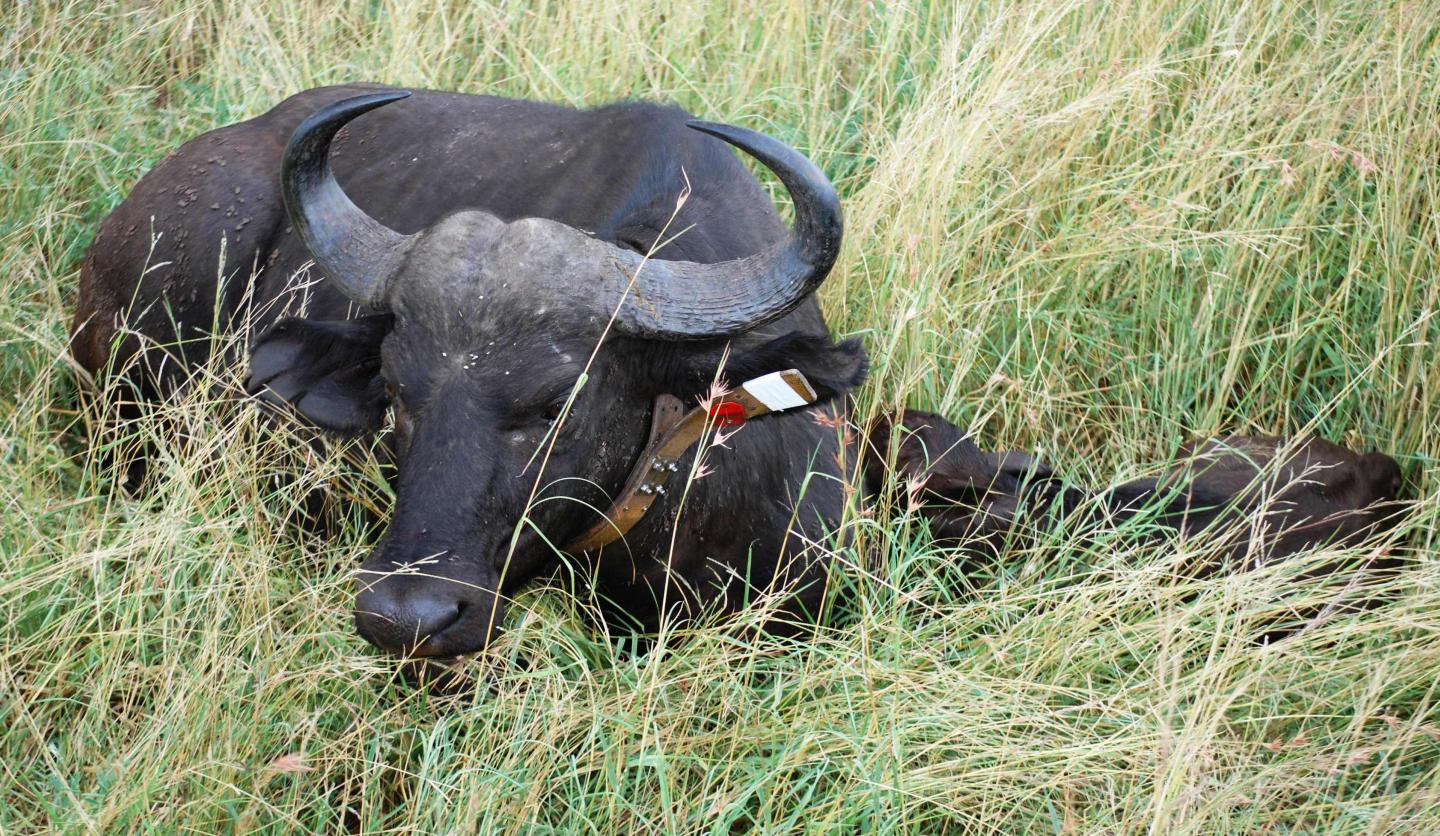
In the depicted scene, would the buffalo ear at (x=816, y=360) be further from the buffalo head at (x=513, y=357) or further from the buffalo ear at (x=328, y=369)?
the buffalo ear at (x=328, y=369)

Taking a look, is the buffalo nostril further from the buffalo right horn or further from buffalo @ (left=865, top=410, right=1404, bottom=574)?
buffalo @ (left=865, top=410, right=1404, bottom=574)

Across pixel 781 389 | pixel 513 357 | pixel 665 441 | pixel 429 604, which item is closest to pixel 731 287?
pixel 781 389

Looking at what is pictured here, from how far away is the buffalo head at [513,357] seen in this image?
11.2 ft

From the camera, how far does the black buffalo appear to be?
3.46m

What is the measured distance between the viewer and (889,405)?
4.93 meters

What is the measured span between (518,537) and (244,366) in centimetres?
148

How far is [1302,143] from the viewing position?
526cm

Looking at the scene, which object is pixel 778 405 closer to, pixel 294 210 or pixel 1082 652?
pixel 1082 652

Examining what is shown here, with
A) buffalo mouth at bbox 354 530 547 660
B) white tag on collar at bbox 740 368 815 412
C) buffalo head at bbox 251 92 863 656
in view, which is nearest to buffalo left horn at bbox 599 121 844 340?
buffalo head at bbox 251 92 863 656

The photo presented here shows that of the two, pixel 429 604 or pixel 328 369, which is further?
pixel 328 369

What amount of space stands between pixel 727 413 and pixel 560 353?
0.52 metres

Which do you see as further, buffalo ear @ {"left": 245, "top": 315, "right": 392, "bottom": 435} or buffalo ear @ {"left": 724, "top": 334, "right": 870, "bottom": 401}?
buffalo ear @ {"left": 245, "top": 315, "right": 392, "bottom": 435}

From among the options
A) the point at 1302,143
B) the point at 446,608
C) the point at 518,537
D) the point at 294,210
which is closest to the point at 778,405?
the point at 518,537

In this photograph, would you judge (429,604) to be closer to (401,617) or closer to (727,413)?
(401,617)
